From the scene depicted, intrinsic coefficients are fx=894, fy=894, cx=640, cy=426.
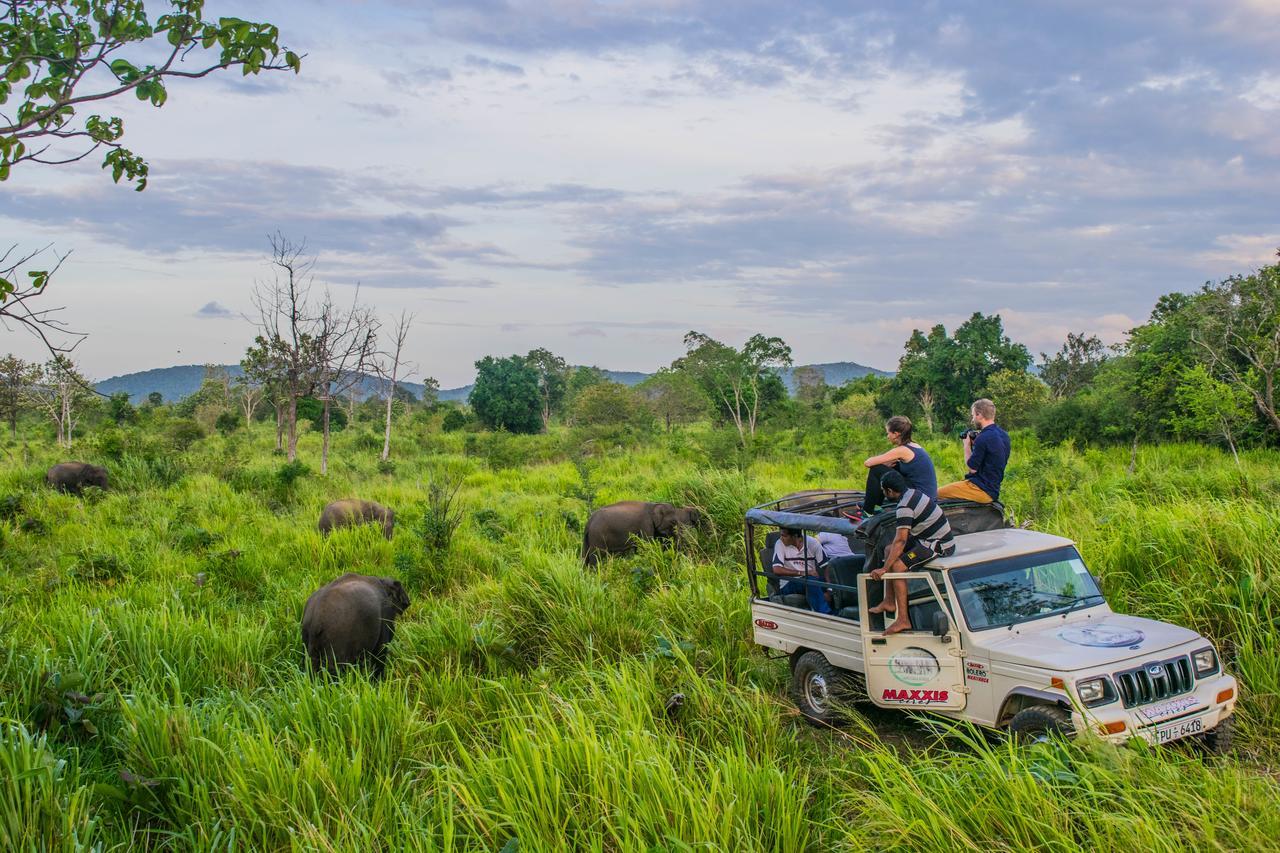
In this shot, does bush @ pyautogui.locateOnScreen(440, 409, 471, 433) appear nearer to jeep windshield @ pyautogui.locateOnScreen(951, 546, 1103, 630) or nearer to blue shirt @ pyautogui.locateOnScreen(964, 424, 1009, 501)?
blue shirt @ pyautogui.locateOnScreen(964, 424, 1009, 501)

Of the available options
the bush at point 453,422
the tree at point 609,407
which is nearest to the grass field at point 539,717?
the tree at point 609,407

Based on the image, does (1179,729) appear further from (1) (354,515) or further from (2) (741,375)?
(2) (741,375)

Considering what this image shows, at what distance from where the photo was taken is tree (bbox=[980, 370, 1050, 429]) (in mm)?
34094

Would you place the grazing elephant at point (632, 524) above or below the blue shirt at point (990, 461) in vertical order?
below

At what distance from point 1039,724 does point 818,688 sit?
6.11 ft

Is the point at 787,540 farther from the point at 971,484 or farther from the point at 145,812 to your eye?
the point at 145,812

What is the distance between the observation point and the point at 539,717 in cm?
482

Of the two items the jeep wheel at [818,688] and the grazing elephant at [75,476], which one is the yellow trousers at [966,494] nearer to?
the jeep wheel at [818,688]

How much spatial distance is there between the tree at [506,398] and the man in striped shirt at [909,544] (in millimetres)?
44295

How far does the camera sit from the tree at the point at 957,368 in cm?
3988

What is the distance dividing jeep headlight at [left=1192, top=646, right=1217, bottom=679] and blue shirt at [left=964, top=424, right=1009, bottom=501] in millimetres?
2307

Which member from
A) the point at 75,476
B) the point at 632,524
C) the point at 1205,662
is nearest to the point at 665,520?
the point at 632,524

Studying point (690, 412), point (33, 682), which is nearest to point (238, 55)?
point (33, 682)

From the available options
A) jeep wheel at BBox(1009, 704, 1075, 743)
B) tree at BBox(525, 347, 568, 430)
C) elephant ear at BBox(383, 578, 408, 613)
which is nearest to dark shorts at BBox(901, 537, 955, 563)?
jeep wheel at BBox(1009, 704, 1075, 743)
